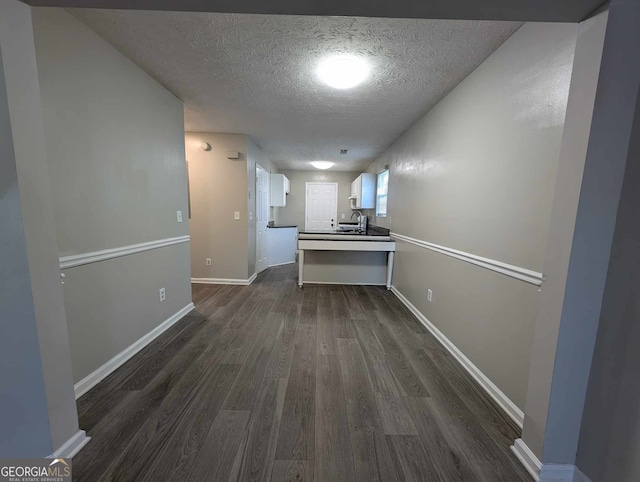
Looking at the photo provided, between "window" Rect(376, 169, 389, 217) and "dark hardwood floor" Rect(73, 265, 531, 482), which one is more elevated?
"window" Rect(376, 169, 389, 217)

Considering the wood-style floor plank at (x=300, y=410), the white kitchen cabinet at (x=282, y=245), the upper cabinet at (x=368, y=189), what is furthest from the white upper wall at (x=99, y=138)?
the upper cabinet at (x=368, y=189)

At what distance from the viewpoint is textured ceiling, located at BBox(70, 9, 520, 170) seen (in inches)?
58.1

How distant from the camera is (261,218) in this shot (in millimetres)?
4727

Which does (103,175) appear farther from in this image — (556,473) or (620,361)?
(556,473)

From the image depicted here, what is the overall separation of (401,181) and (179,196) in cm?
290

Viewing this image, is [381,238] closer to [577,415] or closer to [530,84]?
[530,84]

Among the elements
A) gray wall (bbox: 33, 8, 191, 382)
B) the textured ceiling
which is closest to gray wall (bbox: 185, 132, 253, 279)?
the textured ceiling

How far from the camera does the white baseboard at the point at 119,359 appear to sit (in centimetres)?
157

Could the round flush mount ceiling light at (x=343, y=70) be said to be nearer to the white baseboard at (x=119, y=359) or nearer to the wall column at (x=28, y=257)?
the wall column at (x=28, y=257)

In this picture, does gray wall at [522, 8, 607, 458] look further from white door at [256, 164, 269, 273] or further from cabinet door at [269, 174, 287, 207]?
cabinet door at [269, 174, 287, 207]

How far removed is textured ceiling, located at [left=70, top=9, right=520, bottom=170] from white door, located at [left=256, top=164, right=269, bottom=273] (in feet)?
5.07

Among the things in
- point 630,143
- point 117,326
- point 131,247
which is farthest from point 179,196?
point 630,143

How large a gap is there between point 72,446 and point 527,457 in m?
2.19

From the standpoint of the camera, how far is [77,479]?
1.07 meters
